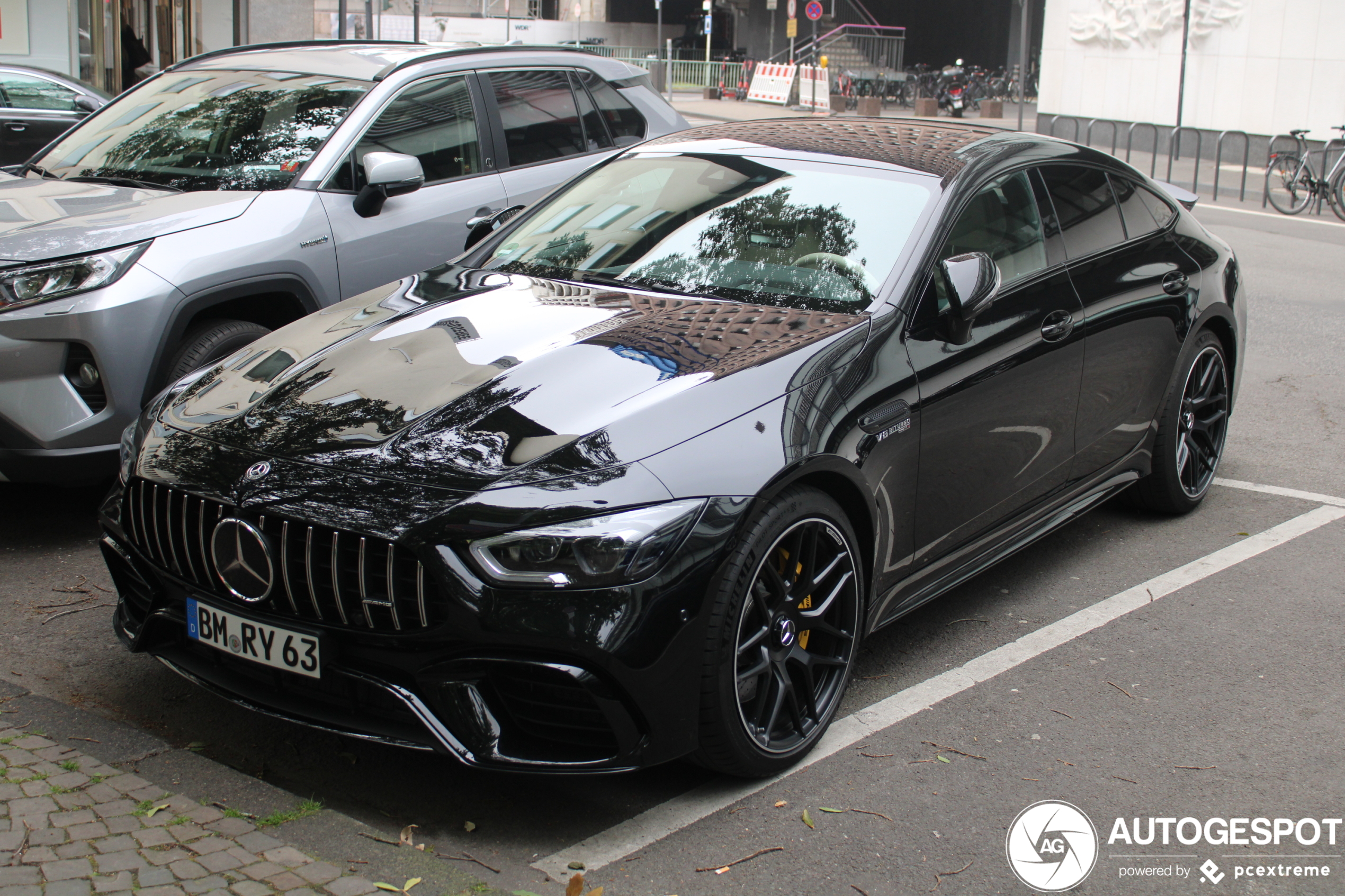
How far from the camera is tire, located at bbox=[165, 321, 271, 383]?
5023 mm

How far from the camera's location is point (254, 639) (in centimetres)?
312

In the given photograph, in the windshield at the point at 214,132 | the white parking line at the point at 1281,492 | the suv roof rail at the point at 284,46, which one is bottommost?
the white parking line at the point at 1281,492

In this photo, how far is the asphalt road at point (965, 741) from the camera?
305 centimetres

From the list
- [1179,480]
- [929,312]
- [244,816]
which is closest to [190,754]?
[244,816]

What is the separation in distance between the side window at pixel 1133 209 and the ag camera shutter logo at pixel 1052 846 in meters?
2.57

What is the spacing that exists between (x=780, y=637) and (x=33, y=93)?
436 inches

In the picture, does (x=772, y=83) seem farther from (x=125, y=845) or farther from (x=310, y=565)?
(x=125, y=845)

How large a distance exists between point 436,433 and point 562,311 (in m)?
0.88

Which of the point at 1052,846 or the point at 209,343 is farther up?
the point at 209,343

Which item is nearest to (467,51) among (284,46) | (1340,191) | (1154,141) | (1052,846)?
(284,46)

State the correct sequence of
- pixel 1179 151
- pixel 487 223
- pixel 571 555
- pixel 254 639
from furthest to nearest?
1. pixel 1179 151
2. pixel 487 223
3. pixel 254 639
4. pixel 571 555

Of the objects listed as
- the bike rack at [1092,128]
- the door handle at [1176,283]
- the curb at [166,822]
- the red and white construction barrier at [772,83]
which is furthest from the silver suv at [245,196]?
the red and white construction barrier at [772,83]

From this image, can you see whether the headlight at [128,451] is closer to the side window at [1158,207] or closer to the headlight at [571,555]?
the headlight at [571,555]

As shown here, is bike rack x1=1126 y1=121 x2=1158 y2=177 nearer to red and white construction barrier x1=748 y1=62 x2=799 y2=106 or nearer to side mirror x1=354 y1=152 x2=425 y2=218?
red and white construction barrier x1=748 y1=62 x2=799 y2=106
